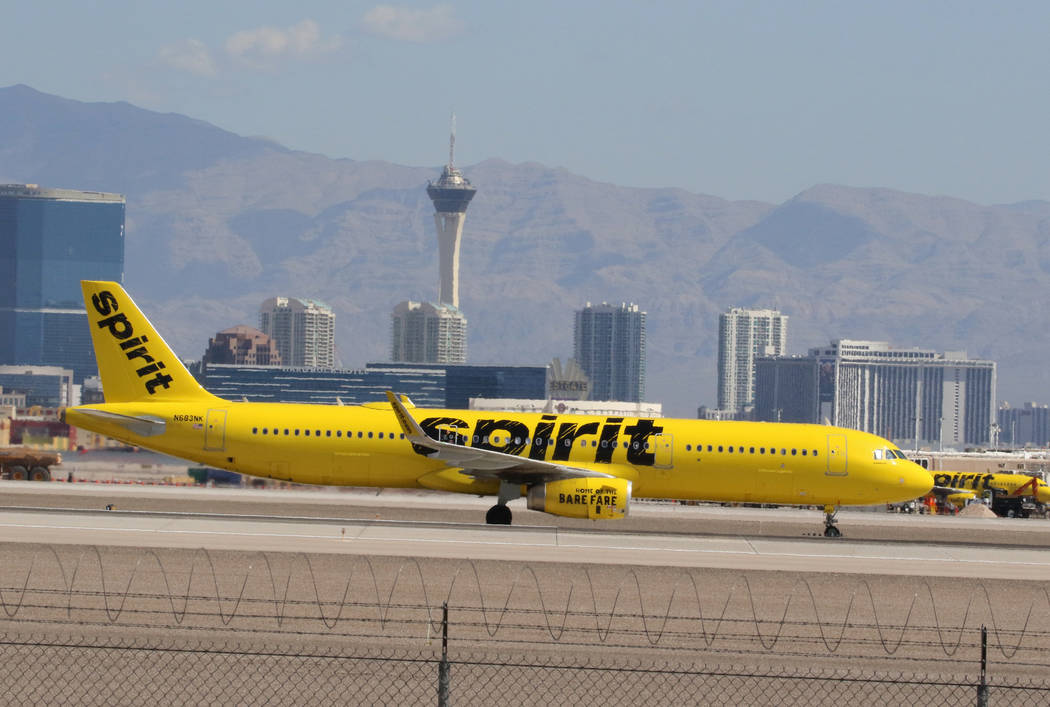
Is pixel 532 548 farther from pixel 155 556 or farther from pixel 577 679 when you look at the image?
pixel 577 679

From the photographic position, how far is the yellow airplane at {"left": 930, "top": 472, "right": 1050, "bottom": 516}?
3282 inches

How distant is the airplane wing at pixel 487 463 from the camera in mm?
45094

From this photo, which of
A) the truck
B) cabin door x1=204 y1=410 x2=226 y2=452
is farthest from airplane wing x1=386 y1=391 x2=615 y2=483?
the truck

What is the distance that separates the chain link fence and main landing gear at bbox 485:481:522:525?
2234 cm

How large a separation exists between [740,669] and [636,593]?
803cm

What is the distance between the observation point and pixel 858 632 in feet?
90.7

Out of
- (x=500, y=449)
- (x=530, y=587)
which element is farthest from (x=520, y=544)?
(x=500, y=449)

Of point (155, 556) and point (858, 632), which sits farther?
point (155, 556)

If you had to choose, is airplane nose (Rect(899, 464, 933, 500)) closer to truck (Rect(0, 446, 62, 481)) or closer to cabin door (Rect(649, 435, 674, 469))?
cabin door (Rect(649, 435, 674, 469))

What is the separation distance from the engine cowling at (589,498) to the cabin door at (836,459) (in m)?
7.24

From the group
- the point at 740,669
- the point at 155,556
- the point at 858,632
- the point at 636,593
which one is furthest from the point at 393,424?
the point at 740,669

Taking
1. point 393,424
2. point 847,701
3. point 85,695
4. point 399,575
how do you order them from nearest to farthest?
1. point 85,695
2. point 847,701
3. point 399,575
4. point 393,424

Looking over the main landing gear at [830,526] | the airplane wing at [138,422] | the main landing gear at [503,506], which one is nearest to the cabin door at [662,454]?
the main landing gear at [503,506]

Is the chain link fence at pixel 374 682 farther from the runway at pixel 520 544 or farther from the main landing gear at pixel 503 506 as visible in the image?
the main landing gear at pixel 503 506
